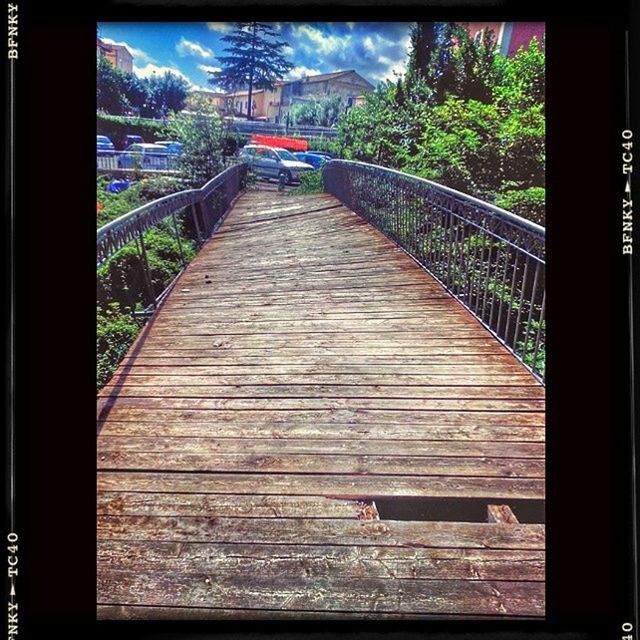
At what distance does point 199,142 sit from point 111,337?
2.55 feet

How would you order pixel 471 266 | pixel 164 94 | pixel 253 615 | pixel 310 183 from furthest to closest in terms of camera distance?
pixel 471 266, pixel 310 183, pixel 164 94, pixel 253 615

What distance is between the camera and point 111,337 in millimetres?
2059

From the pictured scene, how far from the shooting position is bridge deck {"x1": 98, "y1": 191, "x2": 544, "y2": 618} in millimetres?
1902

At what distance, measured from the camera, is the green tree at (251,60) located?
2037mm

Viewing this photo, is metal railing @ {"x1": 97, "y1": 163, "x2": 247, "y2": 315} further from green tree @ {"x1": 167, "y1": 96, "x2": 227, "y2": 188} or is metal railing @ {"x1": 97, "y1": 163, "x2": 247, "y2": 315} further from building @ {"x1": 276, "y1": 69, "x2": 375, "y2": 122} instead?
building @ {"x1": 276, "y1": 69, "x2": 375, "y2": 122}

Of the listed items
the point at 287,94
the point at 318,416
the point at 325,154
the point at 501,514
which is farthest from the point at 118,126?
the point at 501,514

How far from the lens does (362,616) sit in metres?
1.89

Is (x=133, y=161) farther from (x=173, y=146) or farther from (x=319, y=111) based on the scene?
(x=319, y=111)

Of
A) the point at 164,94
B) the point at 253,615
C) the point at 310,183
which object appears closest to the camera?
the point at 253,615

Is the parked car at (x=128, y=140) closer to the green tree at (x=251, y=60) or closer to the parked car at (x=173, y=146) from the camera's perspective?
the parked car at (x=173, y=146)

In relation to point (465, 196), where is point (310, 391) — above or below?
below

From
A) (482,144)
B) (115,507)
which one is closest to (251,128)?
(482,144)
